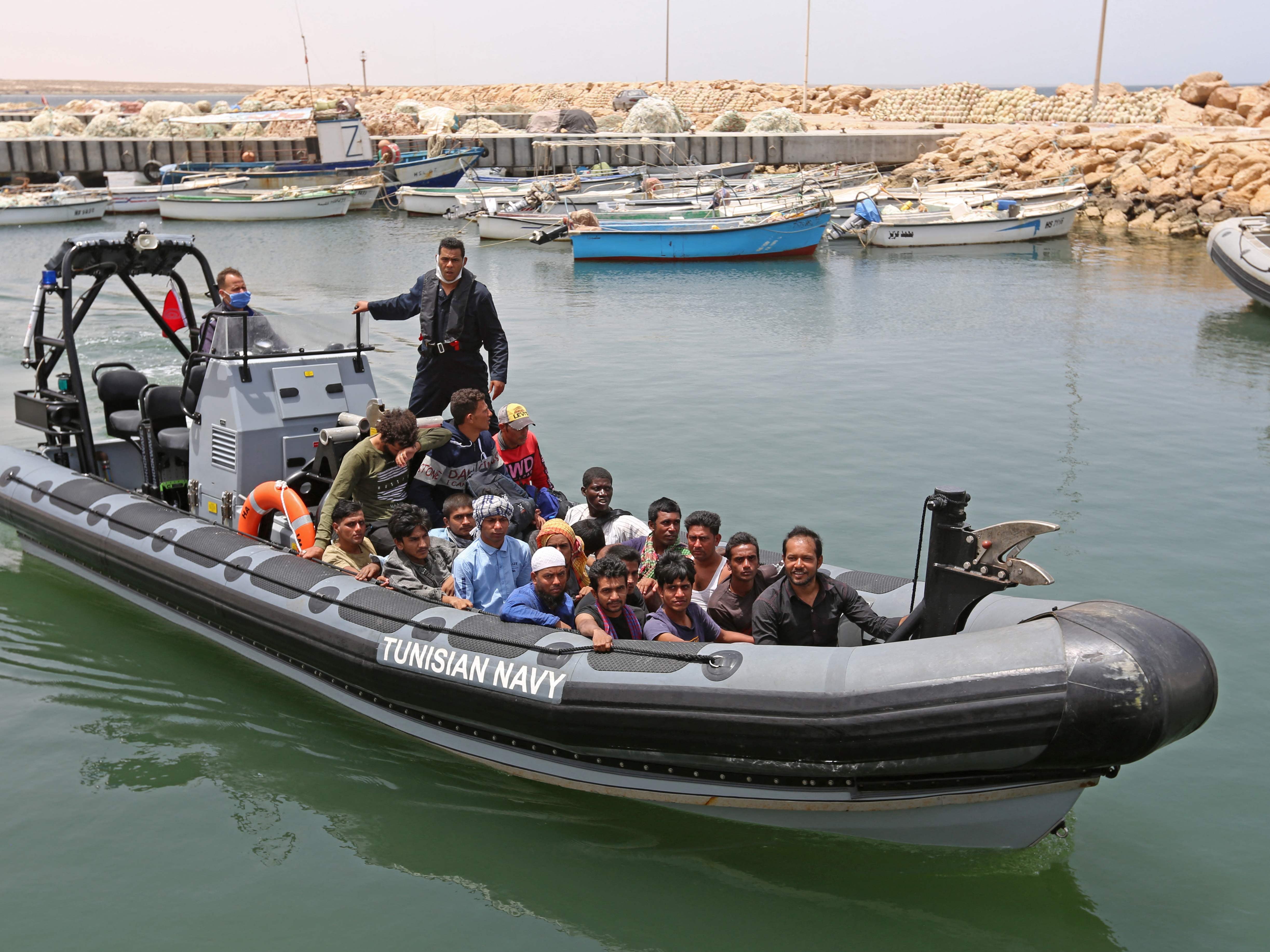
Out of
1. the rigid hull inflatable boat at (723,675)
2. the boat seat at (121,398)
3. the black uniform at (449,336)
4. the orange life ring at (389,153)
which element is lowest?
the rigid hull inflatable boat at (723,675)

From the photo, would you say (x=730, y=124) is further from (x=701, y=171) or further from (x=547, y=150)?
(x=701, y=171)

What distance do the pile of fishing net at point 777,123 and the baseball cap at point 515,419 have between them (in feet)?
128

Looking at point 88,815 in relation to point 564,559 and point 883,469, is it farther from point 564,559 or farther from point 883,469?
point 883,469

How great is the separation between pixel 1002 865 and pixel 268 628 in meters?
3.88

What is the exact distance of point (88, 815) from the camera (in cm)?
535

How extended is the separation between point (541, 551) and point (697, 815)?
147 cm

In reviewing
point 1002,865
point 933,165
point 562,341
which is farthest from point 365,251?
point 1002,865

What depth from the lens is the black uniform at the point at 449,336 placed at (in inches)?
287

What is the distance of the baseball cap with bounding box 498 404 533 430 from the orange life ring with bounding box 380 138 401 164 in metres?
34.2

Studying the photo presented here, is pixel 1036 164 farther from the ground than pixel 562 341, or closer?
farther from the ground

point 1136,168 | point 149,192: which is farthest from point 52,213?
point 1136,168

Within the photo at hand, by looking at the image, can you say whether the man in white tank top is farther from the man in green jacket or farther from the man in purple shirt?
the man in green jacket

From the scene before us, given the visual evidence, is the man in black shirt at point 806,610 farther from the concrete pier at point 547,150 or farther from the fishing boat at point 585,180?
the concrete pier at point 547,150

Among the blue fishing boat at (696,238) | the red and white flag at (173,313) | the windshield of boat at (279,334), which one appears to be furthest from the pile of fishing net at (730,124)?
the windshield of boat at (279,334)
